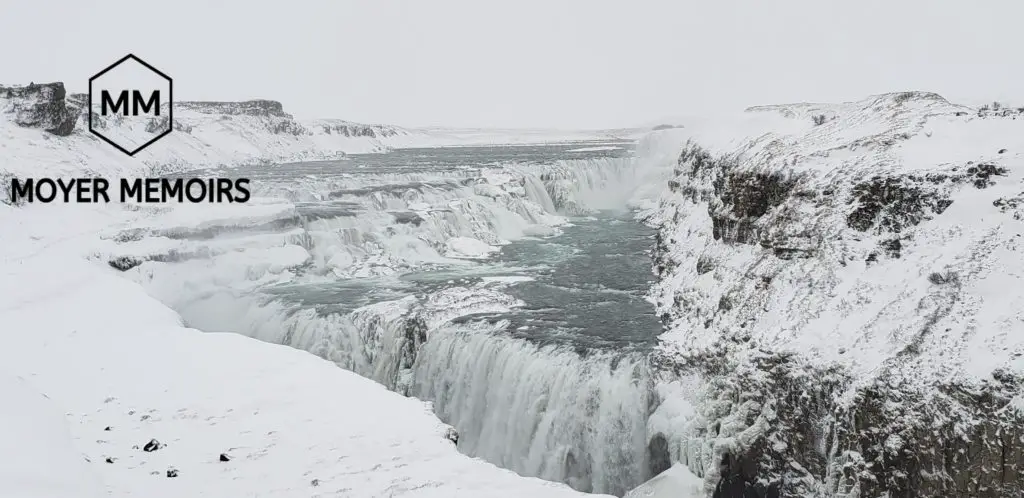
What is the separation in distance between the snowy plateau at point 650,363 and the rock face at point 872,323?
0.11ft

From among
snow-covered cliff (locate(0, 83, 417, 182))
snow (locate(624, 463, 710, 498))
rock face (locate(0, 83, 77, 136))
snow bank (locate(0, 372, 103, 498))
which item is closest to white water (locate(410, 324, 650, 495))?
snow (locate(624, 463, 710, 498))

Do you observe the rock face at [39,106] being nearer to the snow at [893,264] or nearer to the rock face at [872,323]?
the snow at [893,264]

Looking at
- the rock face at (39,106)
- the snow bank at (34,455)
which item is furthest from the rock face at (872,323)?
the rock face at (39,106)

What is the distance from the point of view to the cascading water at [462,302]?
11969 millimetres

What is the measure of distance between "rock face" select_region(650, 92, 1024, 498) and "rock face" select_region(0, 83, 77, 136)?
35022mm

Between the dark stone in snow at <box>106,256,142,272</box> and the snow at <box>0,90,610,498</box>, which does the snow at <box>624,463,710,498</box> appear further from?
the dark stone in snow at <box>106,256,142,272</box>

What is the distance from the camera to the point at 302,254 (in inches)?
848

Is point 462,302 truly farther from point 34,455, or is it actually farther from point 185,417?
point 34,455

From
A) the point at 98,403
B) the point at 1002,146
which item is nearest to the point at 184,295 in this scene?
the point at 98,403

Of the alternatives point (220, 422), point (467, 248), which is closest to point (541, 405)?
point (220, 422)

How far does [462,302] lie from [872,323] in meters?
10.2

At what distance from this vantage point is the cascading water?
39.3 ft

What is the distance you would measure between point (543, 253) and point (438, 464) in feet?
58.8

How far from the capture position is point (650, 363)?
1225cm
